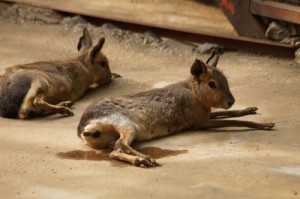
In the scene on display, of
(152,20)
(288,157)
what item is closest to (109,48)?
(152,20)

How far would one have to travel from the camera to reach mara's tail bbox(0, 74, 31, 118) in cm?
714

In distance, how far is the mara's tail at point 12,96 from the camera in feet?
23.4

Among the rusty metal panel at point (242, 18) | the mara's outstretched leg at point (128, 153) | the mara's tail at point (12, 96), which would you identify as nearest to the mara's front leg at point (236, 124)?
the mara's outstretched leg at point (128, 153)

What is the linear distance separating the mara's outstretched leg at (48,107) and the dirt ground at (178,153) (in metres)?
0.08

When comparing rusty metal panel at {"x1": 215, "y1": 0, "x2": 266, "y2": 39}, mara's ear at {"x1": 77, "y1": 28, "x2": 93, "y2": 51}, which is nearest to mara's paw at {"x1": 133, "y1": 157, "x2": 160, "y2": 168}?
mara's ear at {"x1": 77, "y1": 28, "x2": 93, "y2": 51}

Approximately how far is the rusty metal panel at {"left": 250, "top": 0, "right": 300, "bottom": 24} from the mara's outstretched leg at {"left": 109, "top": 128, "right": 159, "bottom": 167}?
3224 mm

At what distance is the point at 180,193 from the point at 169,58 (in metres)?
4.77

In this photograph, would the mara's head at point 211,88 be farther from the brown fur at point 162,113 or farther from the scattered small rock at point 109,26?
the scattered small rock at point 109,26

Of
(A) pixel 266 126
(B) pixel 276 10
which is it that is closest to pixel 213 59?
(A) pixel 266 126

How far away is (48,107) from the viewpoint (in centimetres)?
729

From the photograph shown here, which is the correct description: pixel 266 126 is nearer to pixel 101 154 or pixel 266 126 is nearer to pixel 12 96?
pixel 101 154

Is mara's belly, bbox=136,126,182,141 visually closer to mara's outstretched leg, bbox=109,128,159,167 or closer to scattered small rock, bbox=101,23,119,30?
mara's outstretched leg, bbox=109,128,159,167

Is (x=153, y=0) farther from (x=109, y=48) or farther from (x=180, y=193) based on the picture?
(x=180, y=193)

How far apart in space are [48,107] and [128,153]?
5.71 feet
